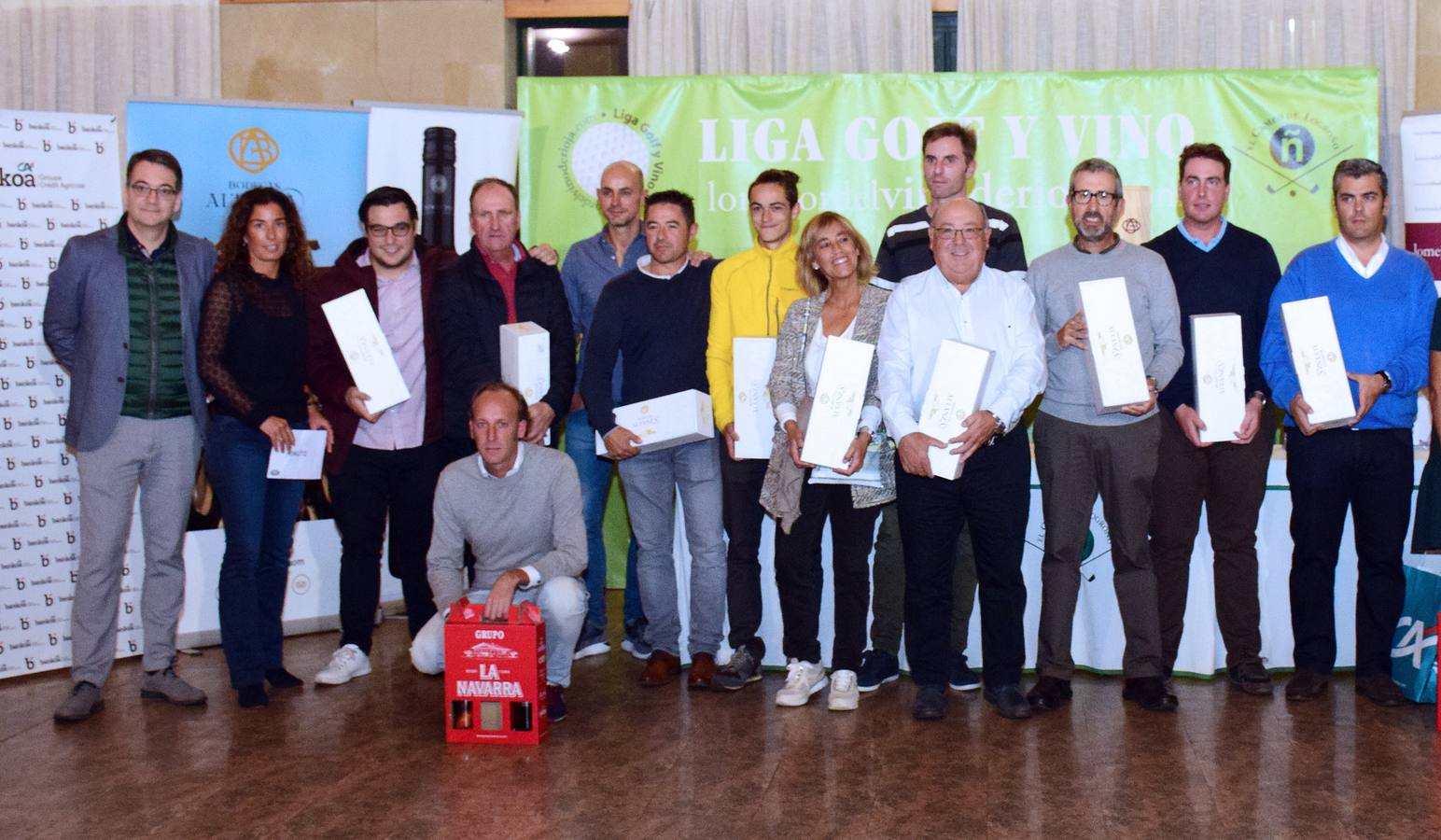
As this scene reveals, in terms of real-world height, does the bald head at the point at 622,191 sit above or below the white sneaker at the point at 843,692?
above

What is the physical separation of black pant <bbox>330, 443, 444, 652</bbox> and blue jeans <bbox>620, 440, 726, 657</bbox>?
2.19 feet

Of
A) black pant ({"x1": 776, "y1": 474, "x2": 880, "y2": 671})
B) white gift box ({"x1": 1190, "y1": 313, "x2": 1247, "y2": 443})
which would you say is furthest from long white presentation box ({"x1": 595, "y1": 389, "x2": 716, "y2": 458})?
white gift box ({"x1": 1190, "y1": 313, "x2": 1247, "y2": 443})

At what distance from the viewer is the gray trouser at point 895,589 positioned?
14.0 feet

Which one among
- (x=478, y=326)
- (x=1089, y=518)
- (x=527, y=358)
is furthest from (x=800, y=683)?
(x=478, y=326)

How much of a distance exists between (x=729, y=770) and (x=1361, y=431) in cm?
217

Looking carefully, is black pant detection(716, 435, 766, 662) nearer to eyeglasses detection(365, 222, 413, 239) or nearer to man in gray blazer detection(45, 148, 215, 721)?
eyeglasses detection(365, 222, 413, 239)

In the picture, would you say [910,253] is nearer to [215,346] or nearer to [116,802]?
[215,346]

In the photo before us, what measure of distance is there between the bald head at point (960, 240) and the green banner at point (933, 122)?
6.47ft

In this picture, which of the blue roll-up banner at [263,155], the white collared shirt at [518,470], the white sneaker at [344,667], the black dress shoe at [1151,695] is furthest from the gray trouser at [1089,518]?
the blue roll-up banner at [263,155]

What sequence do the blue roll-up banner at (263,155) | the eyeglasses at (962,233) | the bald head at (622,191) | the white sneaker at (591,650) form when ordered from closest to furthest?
the eyeglasses at (962,233) → the bald head at (622,191) → the white sneaker at (591,650) → the blue roll-up banner at (263,155)

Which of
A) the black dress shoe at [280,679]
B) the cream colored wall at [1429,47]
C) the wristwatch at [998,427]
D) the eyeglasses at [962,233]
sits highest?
the cream colored wall at [1429,47]

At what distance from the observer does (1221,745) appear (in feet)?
11.9

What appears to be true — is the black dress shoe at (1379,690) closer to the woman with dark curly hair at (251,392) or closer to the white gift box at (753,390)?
the white gift box at (753,390)

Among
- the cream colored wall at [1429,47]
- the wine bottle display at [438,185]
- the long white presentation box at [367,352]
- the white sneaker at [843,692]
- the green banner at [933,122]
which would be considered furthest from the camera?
the cream colored wall at [1429,47]
